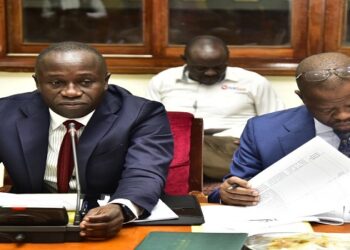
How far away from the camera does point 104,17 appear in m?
3.90

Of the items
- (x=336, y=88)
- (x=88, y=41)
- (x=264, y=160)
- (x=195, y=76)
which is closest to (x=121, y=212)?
(x=264, y=160)

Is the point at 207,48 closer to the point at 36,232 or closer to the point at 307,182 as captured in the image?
the point at 307,182

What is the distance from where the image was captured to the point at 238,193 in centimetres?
165

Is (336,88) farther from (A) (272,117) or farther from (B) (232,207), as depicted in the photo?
(B) (232,207)

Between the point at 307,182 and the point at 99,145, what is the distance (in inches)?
23.5

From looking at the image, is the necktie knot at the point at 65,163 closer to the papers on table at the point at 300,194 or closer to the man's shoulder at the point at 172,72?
the papers on table at the point at 300,194

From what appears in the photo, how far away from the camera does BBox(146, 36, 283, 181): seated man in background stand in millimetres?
3586

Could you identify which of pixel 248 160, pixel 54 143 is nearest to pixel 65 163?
pixel 54 143

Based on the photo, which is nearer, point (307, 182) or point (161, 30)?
point (307, 182)

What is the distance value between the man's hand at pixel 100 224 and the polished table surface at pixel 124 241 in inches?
0.6

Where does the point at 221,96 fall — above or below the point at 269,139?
below

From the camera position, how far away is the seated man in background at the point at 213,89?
141 inches

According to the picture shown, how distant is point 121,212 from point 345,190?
58 cm

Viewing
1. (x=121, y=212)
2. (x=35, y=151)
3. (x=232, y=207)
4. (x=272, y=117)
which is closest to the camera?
(x=121, y=212)
